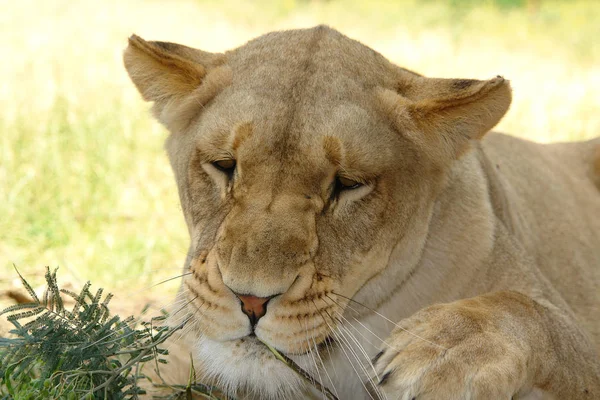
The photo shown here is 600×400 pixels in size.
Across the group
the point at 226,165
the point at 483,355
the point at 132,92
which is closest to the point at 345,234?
the point at 226,165

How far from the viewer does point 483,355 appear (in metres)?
2.35

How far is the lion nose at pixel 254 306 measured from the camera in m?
2.31

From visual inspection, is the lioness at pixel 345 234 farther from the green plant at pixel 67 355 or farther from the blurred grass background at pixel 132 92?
the blurred grass background at pixel 132 92

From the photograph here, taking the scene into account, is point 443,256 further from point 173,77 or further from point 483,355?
point 173,77

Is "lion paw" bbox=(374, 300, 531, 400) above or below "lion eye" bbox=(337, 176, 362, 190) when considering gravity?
below

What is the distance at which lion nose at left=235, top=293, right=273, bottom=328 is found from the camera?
2.31 metres

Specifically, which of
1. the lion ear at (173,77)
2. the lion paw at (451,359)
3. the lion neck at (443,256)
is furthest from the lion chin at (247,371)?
the lion ear at (173,77)

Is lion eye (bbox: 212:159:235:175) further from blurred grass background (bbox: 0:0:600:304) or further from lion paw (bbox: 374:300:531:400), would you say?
lion paw (bbox: 374:300:531:400)

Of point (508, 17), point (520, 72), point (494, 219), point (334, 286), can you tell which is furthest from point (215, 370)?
point (508, 17)

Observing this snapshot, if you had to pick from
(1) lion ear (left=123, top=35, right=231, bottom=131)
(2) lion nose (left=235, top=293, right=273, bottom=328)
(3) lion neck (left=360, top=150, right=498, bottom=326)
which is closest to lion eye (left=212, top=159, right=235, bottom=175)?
(1) lion ear (left=123, top=35, right=231, bottom=131)

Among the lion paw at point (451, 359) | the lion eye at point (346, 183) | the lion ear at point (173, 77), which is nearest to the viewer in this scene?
the lion paw at point (451, 359)

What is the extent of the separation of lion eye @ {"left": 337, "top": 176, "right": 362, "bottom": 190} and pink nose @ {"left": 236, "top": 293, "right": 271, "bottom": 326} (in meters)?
0.43

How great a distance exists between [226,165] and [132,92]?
4.74 meters

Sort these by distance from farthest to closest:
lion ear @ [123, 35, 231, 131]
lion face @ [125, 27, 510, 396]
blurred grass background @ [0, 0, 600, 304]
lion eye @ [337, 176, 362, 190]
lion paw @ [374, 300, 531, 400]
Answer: blurred grass background @ [0, 0, 600, 304] → lion ear @ [123, 35, 231, 131] → lion eye @ [337, 176, 362, 190] → lion face @ [125, 27, 510, 396] → lion paw @ [374, 300, 531, 400]
